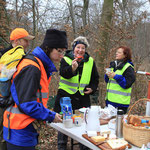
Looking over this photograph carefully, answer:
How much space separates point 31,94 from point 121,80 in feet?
7.24

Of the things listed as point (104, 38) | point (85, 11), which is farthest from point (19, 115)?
point (85, 11)

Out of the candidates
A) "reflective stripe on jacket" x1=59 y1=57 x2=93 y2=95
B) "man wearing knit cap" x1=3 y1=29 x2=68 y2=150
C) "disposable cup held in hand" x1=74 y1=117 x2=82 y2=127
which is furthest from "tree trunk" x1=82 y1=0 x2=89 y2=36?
"man wearing knit cap" x1=3 y1=29 x2=68 y2=150

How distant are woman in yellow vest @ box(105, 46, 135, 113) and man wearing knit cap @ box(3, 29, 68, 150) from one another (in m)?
1.88

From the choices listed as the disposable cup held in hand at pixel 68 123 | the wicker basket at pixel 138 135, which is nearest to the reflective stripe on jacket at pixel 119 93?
the disposable cup held in hand at pixel 68 123

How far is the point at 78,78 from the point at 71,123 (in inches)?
36.7

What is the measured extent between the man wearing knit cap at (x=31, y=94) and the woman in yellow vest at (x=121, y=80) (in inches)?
73.9

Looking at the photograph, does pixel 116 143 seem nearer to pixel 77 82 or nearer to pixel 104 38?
pixel 77 82

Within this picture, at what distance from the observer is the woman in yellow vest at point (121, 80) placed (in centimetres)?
330

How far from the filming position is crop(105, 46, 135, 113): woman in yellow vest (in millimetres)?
3301

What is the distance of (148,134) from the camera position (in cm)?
170

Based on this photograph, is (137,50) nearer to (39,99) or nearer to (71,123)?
(71,123)

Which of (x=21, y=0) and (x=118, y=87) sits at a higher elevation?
(x=21, y=0)

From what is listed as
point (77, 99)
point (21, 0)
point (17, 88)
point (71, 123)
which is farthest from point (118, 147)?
point (21, 0)

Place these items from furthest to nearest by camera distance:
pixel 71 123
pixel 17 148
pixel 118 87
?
pixel 118 87
pixel 71 123
pixel 17 148
